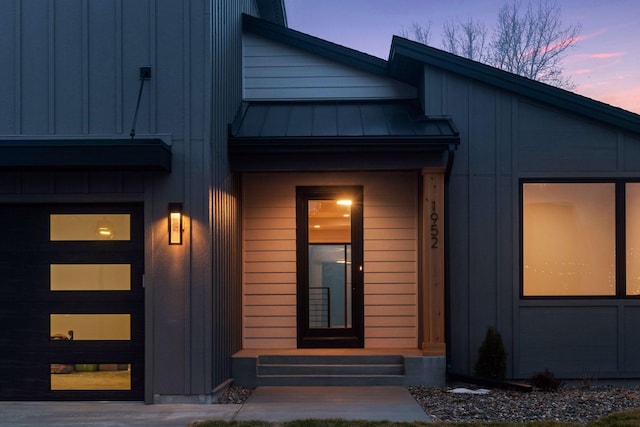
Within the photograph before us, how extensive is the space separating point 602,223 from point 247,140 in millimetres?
5063

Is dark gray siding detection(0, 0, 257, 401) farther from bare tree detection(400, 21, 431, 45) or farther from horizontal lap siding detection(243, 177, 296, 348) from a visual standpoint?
bare tree detection(400, 21, 431, 45)

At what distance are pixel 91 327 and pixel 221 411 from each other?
192cm

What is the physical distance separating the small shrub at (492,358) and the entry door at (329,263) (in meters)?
1.79

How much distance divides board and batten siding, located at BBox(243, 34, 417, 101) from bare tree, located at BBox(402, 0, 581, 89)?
1275 centimetres

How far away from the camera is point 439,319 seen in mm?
7902

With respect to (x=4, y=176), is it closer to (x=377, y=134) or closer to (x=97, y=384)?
(x=97, y=384)

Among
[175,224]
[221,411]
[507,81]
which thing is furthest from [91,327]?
[507,81]

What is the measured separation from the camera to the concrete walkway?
6.14m

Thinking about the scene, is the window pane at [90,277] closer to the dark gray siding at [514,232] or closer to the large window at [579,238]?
the dark gray siding at [514,232]

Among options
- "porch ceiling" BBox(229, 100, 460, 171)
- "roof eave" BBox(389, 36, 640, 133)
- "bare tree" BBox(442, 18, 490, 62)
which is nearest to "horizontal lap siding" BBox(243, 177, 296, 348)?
"porch ceiling" BBox(229, 100, 460, 171)

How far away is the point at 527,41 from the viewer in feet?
68.9

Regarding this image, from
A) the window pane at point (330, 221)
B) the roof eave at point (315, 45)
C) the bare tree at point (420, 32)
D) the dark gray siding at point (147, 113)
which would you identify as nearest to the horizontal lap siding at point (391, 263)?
the window pane at point (330, 221)

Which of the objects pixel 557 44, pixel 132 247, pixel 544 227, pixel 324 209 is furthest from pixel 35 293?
pixel 557 44

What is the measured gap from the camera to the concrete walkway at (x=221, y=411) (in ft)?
20.1
